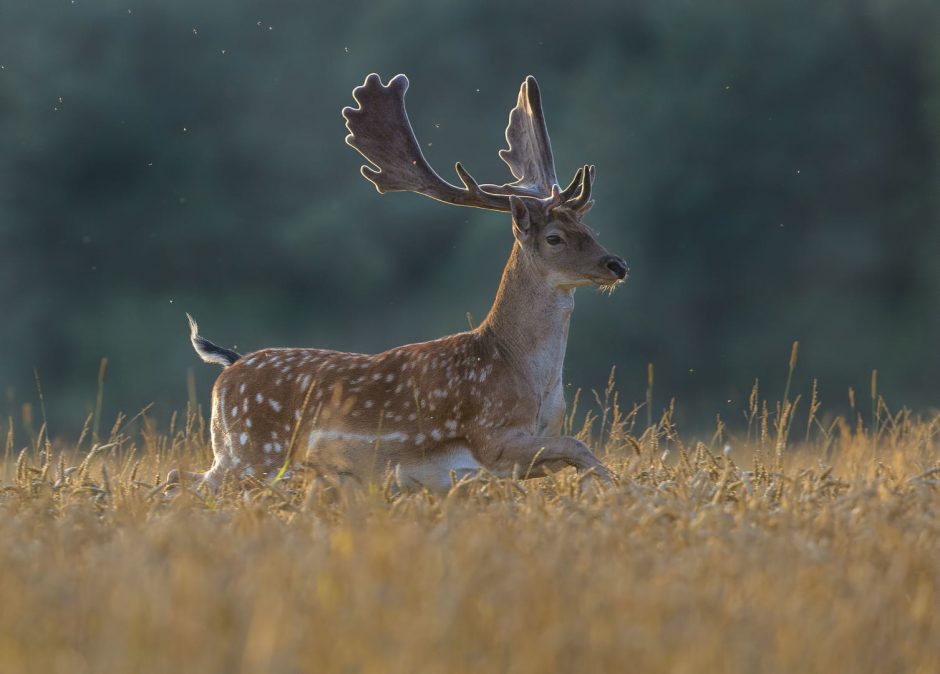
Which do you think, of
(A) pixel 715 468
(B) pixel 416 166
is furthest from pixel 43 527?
(B) pixel 416 166

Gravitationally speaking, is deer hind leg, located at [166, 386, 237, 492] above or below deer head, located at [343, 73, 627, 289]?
below

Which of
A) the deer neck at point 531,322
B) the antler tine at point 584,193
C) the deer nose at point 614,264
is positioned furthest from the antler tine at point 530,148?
the deer nose at point 614,264

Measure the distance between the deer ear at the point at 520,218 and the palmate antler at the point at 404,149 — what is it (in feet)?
1.15

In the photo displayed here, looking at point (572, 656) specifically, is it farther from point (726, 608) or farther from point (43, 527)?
point (43, 527)

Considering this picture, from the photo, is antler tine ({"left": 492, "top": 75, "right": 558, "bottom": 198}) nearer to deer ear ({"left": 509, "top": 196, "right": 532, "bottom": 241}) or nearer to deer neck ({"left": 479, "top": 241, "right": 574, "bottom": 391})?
deer ear ({"left": 509, "top": 196, "right": 532, "bottom": 241})

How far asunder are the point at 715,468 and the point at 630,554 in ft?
7.08

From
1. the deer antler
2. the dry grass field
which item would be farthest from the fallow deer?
the dry grass field

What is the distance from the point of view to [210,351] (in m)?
6.95

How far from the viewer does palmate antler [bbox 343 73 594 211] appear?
6.56 meters

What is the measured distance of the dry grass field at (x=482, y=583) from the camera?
91.4 inches

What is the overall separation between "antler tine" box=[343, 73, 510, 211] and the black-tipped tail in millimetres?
1214

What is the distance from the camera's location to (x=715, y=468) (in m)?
5.39

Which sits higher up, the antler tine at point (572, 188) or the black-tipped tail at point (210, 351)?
the antler tine at point (572, 188)

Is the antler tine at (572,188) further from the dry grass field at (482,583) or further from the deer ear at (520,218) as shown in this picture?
the dry grass field at (482,583)
